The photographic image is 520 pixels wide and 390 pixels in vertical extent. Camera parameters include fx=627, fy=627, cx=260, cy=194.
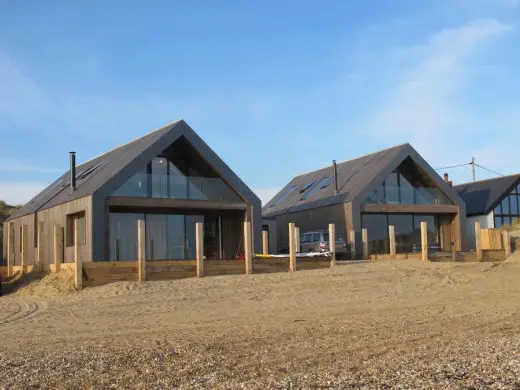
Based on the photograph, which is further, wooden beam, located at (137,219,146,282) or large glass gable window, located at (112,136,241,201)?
large glass gable window, located at (112,136,241,201)

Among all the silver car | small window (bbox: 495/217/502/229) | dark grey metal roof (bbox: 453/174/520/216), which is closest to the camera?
the silver car

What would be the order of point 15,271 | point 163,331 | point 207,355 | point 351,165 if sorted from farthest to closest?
point 351,165 → point 15,271 → point 163,331 → point 207,355

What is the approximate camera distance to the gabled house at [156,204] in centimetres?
2123

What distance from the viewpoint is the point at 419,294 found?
645 inches

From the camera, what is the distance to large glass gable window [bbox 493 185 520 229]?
36875mm

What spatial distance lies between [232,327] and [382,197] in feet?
60.0

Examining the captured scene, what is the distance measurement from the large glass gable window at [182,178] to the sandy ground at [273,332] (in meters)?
5.65

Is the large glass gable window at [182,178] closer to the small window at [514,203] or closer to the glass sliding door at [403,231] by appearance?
the glass sliding door at [403,231]

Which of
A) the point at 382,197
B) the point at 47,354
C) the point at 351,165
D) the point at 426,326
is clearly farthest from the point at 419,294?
the point at 351,165

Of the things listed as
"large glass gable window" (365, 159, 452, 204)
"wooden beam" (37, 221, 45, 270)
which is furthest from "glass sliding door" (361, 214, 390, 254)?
"wooden beam" (37, 221, 45, 270)

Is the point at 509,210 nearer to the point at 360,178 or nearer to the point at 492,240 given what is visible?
the point at 492,240

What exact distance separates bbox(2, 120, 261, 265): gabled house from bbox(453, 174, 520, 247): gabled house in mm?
16872

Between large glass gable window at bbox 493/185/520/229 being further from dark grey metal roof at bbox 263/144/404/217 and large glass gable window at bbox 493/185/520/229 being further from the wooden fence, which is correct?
the wooden fence

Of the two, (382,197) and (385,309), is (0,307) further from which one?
(382,197)
